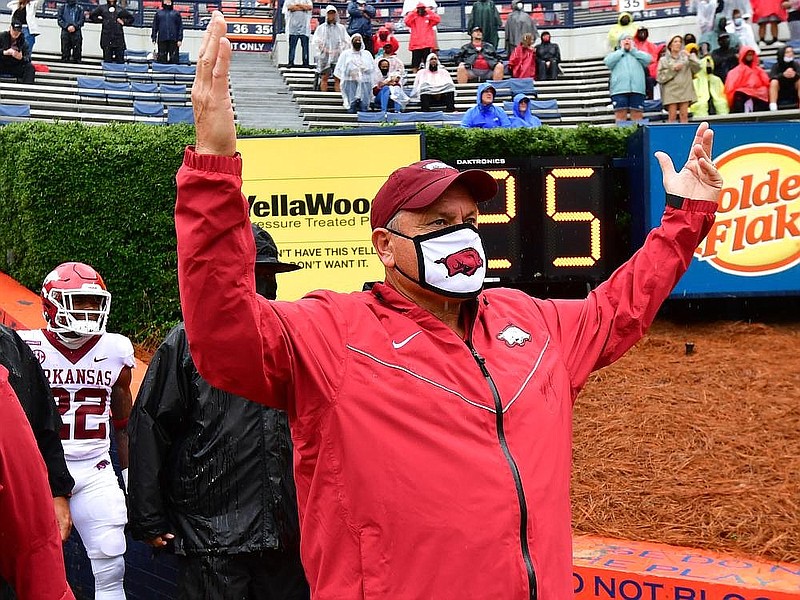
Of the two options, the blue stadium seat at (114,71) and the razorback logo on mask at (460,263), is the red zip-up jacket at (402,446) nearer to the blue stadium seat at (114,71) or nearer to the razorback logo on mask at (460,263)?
the razorback logo on mask at (460,263)

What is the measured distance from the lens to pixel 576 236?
10.8 meters

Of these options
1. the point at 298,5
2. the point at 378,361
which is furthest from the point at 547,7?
the point at 378,361

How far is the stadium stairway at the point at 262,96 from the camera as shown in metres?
21.8

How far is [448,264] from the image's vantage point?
9.46 feet

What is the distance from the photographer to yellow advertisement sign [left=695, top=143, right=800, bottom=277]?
10914 mm

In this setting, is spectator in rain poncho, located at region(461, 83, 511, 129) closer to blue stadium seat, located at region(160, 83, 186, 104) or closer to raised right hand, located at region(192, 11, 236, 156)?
blue stadium seat, located at region(160, 83, 186, 104)

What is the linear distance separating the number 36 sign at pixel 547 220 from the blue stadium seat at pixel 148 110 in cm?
1211

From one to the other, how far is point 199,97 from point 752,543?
17.3ft

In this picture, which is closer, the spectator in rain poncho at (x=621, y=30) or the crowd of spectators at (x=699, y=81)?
the crowd of spectators at (x=699, y=81)

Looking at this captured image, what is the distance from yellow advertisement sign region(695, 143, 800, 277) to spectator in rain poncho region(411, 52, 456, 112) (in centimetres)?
953

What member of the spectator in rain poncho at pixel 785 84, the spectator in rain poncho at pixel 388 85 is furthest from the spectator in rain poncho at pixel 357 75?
the spectator in rain poncho at pixel 785 84

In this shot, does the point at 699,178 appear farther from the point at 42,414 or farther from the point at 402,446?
the point at 42,414

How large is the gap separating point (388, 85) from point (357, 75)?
69 cm

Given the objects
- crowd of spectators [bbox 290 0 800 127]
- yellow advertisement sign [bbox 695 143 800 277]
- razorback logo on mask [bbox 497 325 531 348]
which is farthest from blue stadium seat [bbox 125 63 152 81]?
razorback logo on mask [bbox 497 325 531 348]
